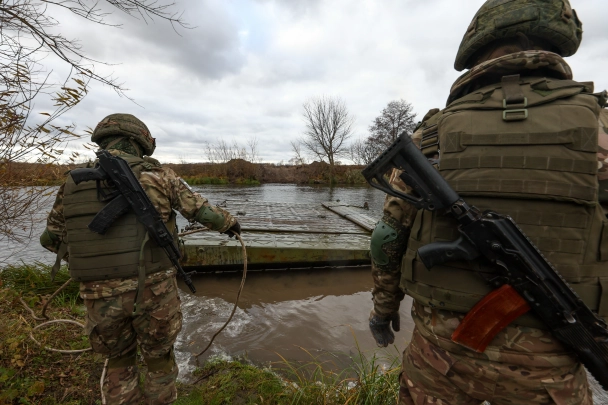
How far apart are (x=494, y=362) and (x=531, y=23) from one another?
1608 millimetres

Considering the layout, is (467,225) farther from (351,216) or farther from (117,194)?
(351,216)

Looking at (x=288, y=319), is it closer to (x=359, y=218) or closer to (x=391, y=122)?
(x=359, y=218)

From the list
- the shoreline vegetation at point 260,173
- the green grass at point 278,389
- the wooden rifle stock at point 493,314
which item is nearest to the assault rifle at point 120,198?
the green grass at point 278,389

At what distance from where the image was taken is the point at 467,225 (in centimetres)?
123

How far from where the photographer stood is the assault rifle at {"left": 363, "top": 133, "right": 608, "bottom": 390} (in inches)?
44.9

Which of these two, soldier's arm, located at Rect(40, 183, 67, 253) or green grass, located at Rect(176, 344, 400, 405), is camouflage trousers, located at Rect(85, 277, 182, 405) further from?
soldier's arm, located at Rect(40, 183, 67, 253)

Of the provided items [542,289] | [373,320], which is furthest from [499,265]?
[373,320]

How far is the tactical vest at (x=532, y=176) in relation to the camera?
3.63 feet

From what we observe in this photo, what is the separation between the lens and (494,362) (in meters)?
1.20

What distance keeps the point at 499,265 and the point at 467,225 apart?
209 mm

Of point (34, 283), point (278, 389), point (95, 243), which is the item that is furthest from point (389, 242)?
point (34, 283)

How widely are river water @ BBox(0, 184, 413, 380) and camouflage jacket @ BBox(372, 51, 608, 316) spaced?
3.64 ft

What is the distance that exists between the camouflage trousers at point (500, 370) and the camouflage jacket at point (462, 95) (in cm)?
37

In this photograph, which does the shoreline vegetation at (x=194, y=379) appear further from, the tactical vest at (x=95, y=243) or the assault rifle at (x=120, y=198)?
the assault rifle at (x=120, y=198)
